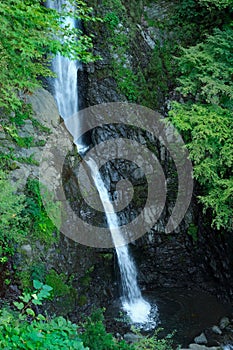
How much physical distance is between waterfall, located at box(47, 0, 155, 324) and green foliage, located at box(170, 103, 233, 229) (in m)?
2.46

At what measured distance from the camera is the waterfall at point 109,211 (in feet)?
28.5

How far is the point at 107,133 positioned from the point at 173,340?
5361 mm

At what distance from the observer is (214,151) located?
766cm

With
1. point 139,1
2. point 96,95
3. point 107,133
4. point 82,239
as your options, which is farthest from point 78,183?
point 139,1

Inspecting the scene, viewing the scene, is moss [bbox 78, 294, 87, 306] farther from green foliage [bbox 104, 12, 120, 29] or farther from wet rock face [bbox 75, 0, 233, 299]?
green foliage [bbox 104, 12, 120, 29]

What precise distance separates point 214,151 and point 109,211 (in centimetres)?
303

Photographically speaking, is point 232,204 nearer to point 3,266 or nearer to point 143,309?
point 143,309

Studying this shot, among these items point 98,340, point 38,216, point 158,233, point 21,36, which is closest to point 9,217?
point 38,216

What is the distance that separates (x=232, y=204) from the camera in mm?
7723

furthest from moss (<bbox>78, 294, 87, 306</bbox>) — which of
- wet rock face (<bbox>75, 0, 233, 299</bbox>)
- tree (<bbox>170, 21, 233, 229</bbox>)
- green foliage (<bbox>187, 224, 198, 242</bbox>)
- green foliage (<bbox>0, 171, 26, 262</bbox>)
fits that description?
green foliage (<bbox>187, 224, 198, 242</bbox>)

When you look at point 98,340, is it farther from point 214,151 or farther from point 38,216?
point 214,151

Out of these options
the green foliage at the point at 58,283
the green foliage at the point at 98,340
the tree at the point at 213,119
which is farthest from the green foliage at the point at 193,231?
the green foliage at the point at 98,340

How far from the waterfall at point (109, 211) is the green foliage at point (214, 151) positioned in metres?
2.46

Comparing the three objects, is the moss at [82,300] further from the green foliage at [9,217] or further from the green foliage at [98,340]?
the green foliage at [98,340]
